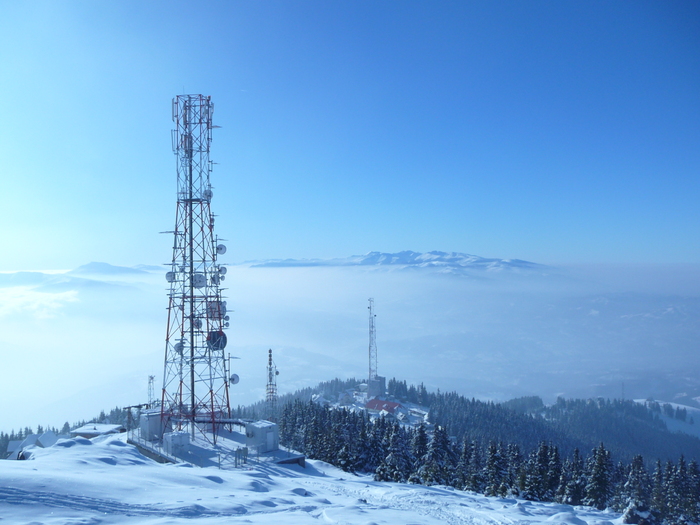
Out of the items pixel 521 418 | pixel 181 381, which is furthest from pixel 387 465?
pixel 521 418

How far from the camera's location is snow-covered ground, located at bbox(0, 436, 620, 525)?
9.08m

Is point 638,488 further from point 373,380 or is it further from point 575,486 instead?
point 373,380

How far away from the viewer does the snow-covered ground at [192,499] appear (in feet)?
29.8

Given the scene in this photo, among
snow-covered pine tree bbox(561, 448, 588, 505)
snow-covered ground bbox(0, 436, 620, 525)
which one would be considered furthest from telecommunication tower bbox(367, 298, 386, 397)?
snow-covered ground bbox(0, 436, 620, 525)

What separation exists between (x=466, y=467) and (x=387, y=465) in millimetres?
5416

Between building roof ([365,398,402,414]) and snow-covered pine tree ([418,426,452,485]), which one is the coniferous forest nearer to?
snow-covered pine tree ([418,426,452,485])

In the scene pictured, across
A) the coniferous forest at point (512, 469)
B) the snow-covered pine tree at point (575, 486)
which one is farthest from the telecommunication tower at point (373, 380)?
the snow-covered pine tree at point (575, 486)

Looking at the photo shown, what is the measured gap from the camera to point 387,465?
2561 cm

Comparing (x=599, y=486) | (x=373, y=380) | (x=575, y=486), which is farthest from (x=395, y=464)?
(x=373, y=380)

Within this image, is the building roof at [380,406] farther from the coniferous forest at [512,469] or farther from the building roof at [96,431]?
the building roof at [96,431]

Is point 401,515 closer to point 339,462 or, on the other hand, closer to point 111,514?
point 111,514

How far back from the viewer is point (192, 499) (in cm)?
1072

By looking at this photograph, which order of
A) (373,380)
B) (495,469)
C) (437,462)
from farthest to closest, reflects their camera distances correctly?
→ (373,380)
(437,462)
(495,469)

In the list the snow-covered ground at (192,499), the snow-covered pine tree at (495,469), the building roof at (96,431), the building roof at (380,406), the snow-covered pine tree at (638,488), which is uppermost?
the snow-covered ground at (192,499)
